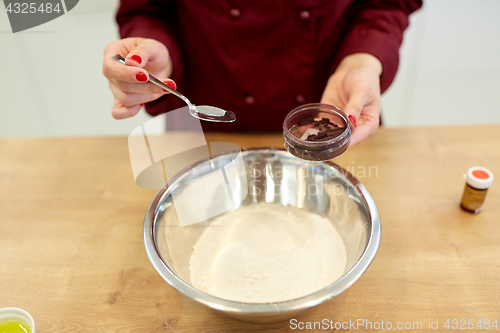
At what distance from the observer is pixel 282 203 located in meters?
0.93

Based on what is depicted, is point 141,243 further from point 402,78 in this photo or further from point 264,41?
point 402,78

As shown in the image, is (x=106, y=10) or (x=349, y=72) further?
(x=106, y=10)

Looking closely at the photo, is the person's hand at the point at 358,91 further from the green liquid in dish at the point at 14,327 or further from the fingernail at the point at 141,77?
the green liquid in dish at the point at 14,327

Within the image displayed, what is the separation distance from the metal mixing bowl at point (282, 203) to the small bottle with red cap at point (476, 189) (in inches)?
11.5

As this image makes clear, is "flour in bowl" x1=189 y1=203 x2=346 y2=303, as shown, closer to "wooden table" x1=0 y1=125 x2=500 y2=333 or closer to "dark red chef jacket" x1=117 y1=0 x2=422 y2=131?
"wooden table" x1=0 y1=125 x2=500 y2=333

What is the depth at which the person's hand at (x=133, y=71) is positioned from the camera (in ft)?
2.48

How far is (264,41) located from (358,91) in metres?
0.32

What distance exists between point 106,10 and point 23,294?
1.78 metres

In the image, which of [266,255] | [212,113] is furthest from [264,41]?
[266,255]

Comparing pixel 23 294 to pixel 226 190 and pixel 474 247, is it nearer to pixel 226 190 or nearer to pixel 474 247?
pixel 226 190

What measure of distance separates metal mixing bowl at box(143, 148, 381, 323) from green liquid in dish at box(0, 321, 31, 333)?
250 millimetres

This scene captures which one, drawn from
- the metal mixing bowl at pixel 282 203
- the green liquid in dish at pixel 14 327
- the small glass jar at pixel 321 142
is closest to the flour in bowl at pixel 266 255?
the metal mixing bowl at pixel 282 203

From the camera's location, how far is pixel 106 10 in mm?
2121

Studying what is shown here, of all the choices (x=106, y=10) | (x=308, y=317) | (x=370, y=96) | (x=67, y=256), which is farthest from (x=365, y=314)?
(x=106, y=10)
